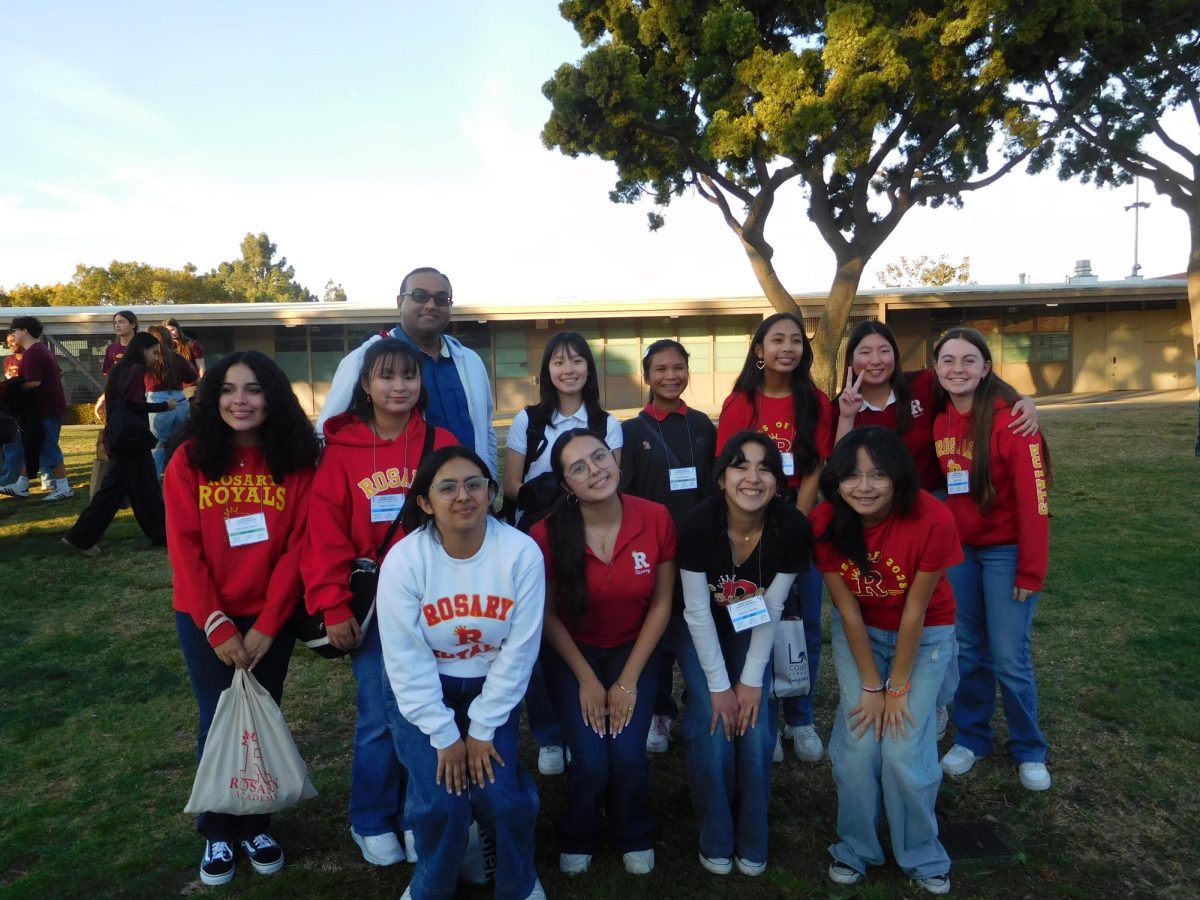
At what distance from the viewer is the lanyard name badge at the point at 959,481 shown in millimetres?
3191

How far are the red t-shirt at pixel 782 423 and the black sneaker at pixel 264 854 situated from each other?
2.22 meters

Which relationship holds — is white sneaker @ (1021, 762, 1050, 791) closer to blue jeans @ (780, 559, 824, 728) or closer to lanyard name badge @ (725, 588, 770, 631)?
blue jeans @ (780, 559, 824, 728)

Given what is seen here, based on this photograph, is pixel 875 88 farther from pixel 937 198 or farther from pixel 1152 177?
pixel 1152 177

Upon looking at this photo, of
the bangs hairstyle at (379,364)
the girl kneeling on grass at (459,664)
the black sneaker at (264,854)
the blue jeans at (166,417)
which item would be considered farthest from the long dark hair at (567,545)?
the blue jeans at (166,417)

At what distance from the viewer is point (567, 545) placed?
279 centimetres

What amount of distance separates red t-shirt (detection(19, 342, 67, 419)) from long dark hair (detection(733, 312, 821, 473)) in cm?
803

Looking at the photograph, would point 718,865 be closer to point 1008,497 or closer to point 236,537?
point 1008,497

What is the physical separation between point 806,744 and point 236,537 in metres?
2.42

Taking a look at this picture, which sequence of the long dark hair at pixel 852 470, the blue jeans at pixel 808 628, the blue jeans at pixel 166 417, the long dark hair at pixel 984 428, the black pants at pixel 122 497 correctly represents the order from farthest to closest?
the blue jeans at pixel 166 417 < the black pants at pixel 122 497 < the blue jeans at pixel 808 628 < the long dark hair at pixel 984 428 < the long dark hair at pixel 852 470

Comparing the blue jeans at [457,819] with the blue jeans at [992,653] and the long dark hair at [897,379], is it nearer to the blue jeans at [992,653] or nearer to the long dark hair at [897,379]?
the blue jeans at [992,653]

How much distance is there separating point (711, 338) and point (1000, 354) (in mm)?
7691

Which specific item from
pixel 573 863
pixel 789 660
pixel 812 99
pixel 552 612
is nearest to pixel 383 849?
pixel 573 863

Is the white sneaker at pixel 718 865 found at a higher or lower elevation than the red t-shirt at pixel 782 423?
lower

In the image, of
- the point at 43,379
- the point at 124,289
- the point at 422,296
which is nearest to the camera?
the point at 422,296
